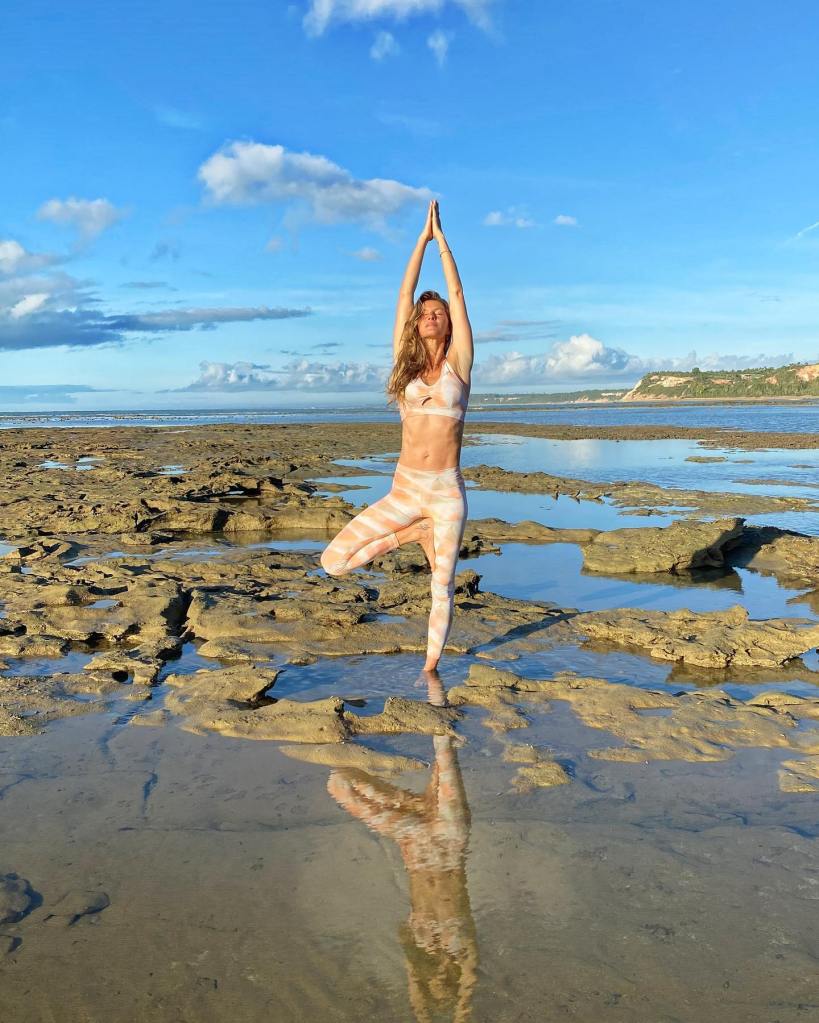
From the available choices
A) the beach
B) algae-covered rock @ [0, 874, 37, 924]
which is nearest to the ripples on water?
the beach

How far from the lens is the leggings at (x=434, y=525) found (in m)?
5.45

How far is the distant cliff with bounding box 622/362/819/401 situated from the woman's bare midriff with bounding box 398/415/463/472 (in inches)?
5574

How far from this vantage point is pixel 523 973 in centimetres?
249

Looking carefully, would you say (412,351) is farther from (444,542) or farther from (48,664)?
(48,664)

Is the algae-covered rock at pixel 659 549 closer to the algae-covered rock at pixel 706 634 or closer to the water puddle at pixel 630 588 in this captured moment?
the water puddle at pixel 630 588

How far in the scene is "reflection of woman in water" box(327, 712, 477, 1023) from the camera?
Answer: 2.43 metres

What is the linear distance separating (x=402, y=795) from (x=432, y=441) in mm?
2421

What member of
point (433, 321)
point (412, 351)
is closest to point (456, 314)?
point (433, 321)

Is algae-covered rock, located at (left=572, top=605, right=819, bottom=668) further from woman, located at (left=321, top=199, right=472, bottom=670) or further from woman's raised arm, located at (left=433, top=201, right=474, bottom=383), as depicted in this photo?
woman's raised arm, located at (left=433, top=201, right=474, bottom=383)

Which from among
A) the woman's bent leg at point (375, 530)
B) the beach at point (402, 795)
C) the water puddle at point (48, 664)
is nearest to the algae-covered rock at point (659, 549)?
the beach at point (402, 795)

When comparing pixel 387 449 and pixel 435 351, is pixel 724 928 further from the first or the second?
pixel 387 449

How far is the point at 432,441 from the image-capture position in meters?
5.34

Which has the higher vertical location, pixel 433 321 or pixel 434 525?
pixel 433 321

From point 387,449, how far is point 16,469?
48.4ft
